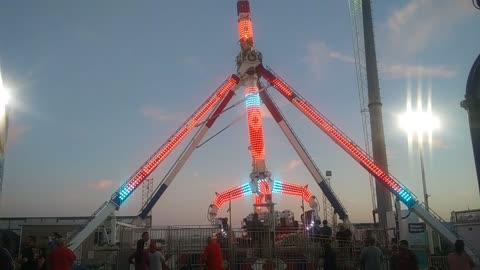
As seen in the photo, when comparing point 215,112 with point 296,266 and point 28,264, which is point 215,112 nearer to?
point 296,266

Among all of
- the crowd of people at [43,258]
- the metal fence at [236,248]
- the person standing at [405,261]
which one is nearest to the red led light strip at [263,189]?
the metal fence at [236,248]

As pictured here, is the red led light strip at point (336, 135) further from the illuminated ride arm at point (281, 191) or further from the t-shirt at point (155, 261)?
the t-shirt at point (155, 261)

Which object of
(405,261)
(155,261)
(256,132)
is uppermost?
(256,132)

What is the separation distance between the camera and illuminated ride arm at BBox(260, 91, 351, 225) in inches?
1287

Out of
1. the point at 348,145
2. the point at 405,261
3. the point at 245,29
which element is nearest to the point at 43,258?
the point at 405,261

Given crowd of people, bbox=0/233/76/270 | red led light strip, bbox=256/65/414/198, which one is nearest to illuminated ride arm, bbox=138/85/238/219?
red led light strip, bbox=256/65/414/198

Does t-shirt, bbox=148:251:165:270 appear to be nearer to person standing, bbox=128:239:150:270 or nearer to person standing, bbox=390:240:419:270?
person standing, bbox=128:239:150:270

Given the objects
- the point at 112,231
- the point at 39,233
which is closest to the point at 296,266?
the point at 112,231

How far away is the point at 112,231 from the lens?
25.0 m

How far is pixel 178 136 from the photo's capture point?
31328mm

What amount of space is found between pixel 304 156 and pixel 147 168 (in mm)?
11257

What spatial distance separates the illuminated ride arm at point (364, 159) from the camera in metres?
27.4

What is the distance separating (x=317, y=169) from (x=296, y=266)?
15.6m

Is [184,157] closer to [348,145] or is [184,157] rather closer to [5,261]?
[348,145]
